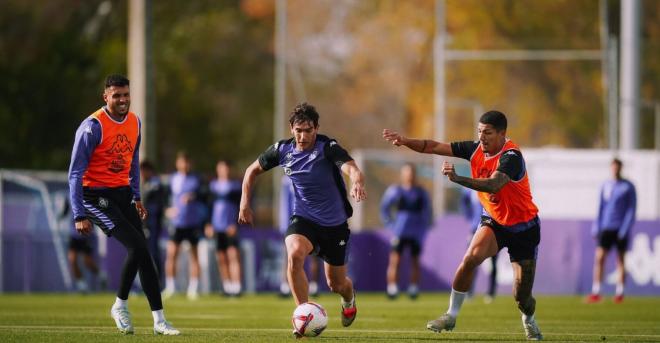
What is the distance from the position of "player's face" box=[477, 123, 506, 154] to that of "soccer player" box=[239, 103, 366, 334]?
50.8 inches

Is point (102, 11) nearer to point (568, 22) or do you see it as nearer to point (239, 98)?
point (239, 98)

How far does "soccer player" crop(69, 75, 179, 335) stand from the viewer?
13.0 metres

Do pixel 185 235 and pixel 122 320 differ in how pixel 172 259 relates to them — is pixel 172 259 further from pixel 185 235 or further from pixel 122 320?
pixel 122 320

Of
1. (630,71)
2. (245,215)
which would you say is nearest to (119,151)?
(245,215)

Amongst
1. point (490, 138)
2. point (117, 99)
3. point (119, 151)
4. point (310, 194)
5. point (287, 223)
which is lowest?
point (287, 223)

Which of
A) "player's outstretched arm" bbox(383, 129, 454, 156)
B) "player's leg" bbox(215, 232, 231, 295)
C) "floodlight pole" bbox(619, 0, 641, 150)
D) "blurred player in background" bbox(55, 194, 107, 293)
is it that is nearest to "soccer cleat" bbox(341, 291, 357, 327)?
"player's outstretched arm" bbox(383, 129, 454, 156)

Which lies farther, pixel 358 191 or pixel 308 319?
pixel 308 319

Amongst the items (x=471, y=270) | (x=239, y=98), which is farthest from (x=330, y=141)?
(x=239, y=98)

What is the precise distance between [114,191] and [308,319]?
91.7 inches

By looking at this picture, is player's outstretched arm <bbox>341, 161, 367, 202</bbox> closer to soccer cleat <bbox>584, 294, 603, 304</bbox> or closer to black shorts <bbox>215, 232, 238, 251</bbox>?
soccer cleat <bbox>584, 294, 603, 304</bbox>

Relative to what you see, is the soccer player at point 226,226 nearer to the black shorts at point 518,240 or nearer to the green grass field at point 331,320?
the green grass field at point 331,320

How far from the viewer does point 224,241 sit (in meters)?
24.5

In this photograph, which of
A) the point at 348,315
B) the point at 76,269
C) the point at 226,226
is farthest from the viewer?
the point at 76,269

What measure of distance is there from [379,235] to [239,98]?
112ft
